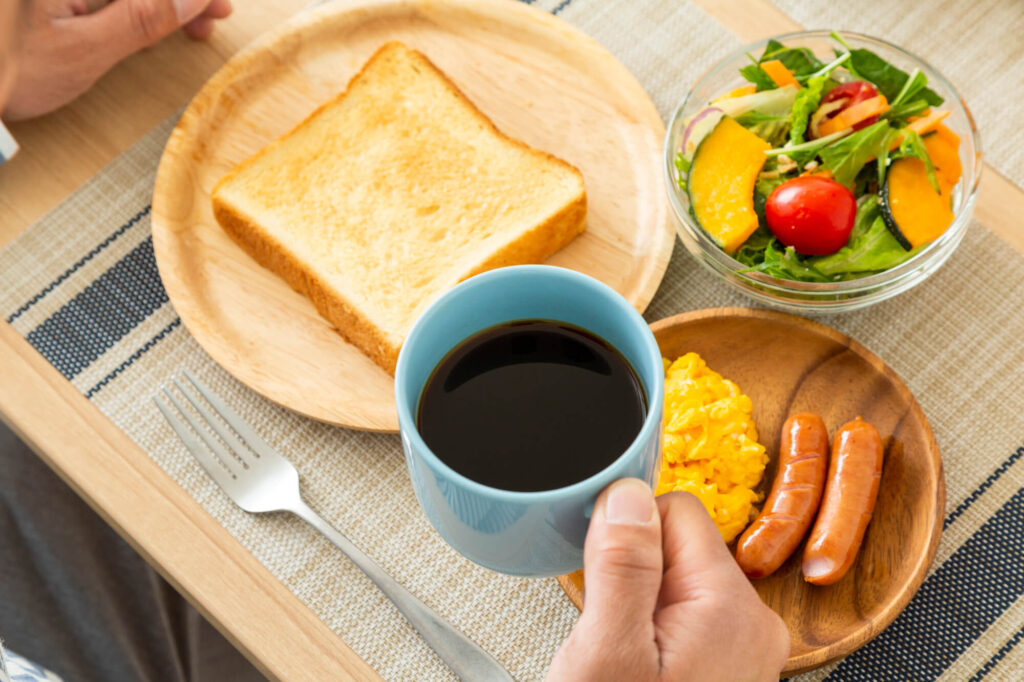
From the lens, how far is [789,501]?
4.36ft

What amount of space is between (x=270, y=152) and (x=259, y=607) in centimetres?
92

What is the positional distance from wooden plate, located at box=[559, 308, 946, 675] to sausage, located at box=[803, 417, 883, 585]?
0.04 meters

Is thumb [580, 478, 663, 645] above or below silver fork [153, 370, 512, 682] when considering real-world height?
above

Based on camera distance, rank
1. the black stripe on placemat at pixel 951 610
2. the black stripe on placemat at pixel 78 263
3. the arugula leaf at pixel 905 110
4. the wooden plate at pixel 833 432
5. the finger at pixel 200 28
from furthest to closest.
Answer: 1. the finger at pixel 200 28
2. the black stripe on placemat at pixel 78 263
3. the arugula leaf at pixel 905 110
4. the black stripe on placemat at pixel 951 610
5. the wooden plate at pixel 833 432

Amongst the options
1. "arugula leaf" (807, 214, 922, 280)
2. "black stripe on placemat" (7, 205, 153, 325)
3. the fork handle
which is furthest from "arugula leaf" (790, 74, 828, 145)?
"black stripe on placemat" (7, 205, 153, 325)

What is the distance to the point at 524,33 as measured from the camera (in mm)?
1960

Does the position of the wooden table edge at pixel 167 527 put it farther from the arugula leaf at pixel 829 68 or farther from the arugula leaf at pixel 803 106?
the arugula leaf at pixel 829 68

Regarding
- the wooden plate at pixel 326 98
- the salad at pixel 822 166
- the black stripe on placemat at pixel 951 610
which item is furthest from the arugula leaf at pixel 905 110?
the black stripe on placemat at pixel 951 610

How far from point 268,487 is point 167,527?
0.19m

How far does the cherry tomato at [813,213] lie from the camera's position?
1508 millimetres

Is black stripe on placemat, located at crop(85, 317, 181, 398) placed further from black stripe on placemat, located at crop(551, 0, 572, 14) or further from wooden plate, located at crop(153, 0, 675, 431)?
black stripe on placemat, located at crop(551, 0, 572, 14)

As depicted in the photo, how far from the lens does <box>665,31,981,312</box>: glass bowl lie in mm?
1490

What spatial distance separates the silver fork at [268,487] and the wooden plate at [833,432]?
0.69ft

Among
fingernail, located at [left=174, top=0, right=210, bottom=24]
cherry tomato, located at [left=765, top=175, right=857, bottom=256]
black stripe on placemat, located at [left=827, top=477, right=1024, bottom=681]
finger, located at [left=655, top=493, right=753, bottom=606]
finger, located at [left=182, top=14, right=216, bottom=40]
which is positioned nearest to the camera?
finger, located at [left=655, top=493, right=753, bottom=606]
